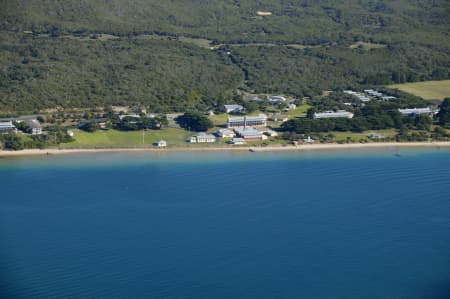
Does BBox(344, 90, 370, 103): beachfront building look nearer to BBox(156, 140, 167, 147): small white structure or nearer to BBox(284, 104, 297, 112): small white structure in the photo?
BBox(284, 104, 297, 112): small white structure

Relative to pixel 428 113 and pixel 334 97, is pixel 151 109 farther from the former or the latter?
pixel 428 113

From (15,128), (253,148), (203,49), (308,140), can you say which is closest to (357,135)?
(308,140)

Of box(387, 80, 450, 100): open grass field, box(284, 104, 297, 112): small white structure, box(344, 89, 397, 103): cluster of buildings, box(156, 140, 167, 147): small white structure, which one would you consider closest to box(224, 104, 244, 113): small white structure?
box(284, 104, 297, 112): small white structure

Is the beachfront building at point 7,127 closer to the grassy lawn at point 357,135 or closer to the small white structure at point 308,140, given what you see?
the small white structure at point 308,140

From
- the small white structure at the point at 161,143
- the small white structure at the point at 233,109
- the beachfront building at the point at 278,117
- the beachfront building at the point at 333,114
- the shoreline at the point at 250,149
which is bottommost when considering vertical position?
the shoreline at the point at 250,149

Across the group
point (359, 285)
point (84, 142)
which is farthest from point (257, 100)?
point (359, 285)

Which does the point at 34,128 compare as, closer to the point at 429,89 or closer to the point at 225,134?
the point at 225,134

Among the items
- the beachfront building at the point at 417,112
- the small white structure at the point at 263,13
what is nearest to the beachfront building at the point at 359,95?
the beachfront building at the point at 417,112
